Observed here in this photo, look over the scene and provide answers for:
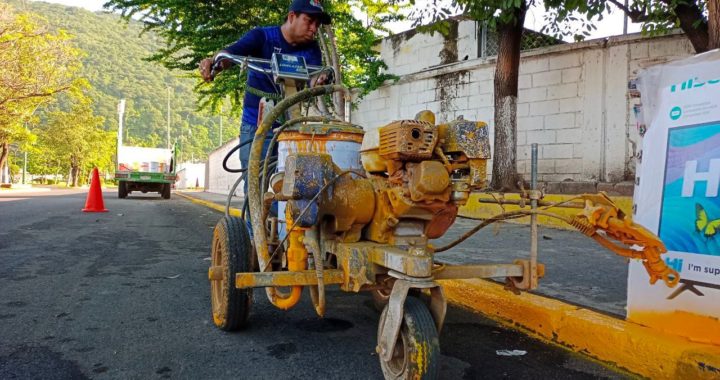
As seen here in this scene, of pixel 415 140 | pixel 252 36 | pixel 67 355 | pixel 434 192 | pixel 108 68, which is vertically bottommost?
pixel 67 355

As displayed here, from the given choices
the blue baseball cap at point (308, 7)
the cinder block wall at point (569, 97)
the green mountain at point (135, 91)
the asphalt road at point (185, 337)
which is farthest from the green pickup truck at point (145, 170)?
the green mountain at point (135, 91)

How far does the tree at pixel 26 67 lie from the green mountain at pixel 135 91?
4298 cm

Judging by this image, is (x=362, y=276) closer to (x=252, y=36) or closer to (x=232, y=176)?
(x=252, y=36)

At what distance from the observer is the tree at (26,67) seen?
68.0 ft

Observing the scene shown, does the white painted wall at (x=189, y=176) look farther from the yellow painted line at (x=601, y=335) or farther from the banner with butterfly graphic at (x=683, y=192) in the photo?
the banner with butterfly graphic at (x=683, y=192)

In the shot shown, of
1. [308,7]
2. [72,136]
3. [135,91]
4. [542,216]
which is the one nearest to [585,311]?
[308,7]

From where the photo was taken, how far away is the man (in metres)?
3.06

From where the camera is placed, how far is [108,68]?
8694 cm

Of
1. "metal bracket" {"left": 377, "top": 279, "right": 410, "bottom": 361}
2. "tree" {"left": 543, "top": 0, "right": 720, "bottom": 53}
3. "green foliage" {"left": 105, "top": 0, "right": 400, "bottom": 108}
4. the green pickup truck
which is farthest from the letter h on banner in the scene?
the green pickup truck

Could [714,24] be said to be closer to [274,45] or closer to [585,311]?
[585,311]

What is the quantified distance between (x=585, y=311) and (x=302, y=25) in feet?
8.08

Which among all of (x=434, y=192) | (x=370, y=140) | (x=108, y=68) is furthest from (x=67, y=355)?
(x=108, y=68)

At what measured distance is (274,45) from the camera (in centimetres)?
328

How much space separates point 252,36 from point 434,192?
2200 millimetres
